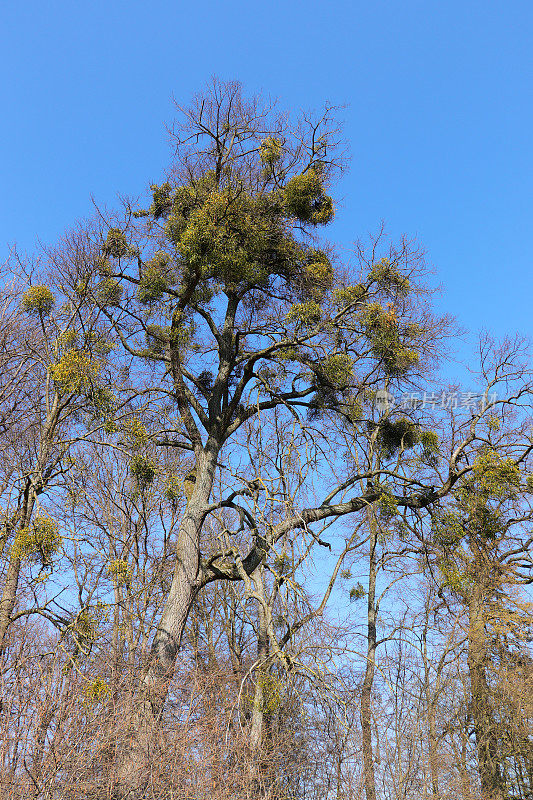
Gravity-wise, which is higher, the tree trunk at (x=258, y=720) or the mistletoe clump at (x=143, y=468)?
the mistletoe clump at (x=143, y=468)

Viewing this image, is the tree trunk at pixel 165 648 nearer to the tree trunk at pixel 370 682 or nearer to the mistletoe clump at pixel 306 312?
the mistletoe clump at pixel 306 312

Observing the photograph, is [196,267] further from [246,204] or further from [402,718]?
[402,718]

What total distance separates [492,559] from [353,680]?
4.03m

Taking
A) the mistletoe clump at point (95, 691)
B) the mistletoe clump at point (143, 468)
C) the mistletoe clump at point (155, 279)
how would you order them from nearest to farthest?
the mistletoe clump at point (95, 691)
the mistletoe clump at point (143, 468)
the mistletoe clump at point (155, 279)

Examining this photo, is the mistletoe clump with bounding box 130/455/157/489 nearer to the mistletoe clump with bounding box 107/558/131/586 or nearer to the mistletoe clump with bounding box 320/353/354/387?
the mistletoe clump with bounding box 107/558/131/586

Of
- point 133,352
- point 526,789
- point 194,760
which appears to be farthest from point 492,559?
point 133,352

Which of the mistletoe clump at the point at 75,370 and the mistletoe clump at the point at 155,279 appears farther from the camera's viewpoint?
the mistletoe clump at the point at 155,279

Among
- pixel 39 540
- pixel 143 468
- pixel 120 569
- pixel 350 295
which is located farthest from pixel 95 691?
pixel 350 295

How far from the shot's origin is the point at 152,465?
827 cm

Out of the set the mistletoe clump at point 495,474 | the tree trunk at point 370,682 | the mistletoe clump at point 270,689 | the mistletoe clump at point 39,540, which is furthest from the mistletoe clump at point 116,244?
the tree trunk at point 370,682

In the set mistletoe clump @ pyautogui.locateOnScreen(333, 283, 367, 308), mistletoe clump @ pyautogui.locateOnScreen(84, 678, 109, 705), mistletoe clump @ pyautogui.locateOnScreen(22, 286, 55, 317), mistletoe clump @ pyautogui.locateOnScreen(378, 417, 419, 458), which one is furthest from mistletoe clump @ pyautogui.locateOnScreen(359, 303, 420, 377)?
mistletoe clump @ pyautogui.locateOnScreen(84, 678, 109, 705)

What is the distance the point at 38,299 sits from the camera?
821cm

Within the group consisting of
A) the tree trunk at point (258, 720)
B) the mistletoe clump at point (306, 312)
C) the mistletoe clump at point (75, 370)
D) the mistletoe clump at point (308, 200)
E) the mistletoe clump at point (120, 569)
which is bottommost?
the tree trunk at point (258, 720)

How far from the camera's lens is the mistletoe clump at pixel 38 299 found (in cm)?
816
